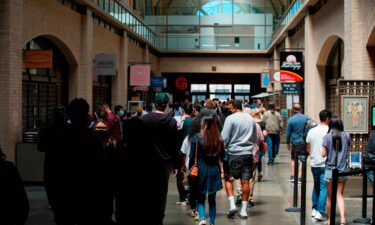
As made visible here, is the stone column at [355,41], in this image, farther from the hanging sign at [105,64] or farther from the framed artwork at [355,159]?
the hanging sign at [105,64]

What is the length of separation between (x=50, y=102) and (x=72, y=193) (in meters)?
14.0

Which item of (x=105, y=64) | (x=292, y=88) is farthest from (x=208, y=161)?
(x=292, y=88)

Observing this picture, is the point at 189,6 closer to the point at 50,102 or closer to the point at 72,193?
the point at 50,102

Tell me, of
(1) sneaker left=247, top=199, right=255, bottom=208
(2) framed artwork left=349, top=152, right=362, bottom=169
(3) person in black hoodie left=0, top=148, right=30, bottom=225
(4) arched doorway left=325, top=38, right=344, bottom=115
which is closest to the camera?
(3) person in black hoodie left=0, top=148, right=30, bottom=225

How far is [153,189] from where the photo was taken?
617 centimetres

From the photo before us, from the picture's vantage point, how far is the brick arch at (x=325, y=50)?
66.3 feet

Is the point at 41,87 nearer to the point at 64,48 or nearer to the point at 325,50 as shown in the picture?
the point at 64,48

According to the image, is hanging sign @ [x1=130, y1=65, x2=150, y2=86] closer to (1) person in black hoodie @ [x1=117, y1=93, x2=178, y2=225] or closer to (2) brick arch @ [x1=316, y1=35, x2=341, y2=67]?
(2) brick arch @ [x1=316, y1=35, x2=341, y2=67]

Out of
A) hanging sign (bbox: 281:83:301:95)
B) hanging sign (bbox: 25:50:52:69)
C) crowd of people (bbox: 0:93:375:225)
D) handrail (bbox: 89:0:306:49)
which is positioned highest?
handrail (bbox: 89:0:306:49)

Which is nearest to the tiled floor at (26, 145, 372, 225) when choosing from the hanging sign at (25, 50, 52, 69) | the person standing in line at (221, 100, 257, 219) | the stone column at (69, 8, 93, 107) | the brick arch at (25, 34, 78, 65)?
the person standing in line at (221, 100, 257, 219)

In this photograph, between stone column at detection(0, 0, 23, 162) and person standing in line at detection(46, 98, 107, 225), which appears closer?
person standing in line at detection(46, 98, 107, 225)

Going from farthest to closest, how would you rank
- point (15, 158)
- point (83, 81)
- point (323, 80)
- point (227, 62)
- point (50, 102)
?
point (227, 62) < point (323, 80) < point (83, 81) < point (50, 102) < point (15, 158)

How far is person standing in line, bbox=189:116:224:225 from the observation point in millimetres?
8094

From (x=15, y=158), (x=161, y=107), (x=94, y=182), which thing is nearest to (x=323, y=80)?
(x=15, y=158)
